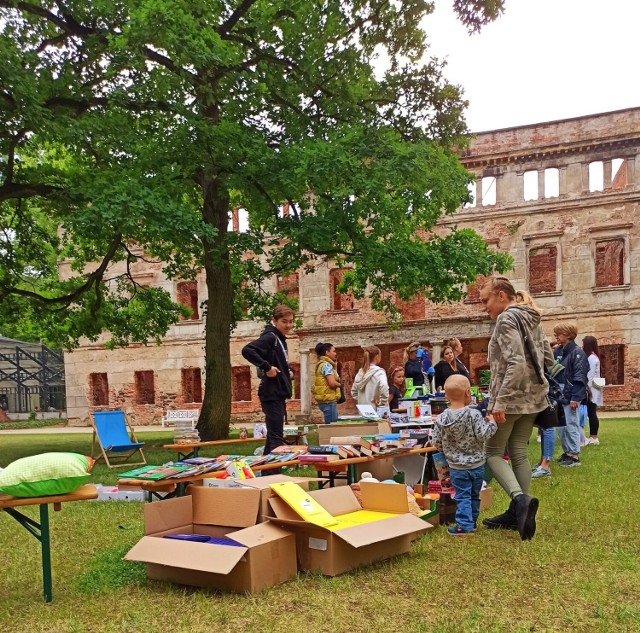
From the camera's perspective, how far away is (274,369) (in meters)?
7.21

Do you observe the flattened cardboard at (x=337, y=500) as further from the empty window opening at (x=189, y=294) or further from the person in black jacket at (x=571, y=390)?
the empty window opening at (x=189, y=294)

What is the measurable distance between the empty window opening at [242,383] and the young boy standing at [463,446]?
20.6m

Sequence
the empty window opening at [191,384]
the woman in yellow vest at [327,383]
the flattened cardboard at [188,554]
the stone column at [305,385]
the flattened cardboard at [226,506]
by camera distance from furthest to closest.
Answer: the empty window opening at [191,384], the stone column at [305,385], the woman in yellow vest at [327,383], the flattened cardboard at [226,506], the flattened cardboard at [188,554]

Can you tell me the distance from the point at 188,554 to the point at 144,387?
950 inches

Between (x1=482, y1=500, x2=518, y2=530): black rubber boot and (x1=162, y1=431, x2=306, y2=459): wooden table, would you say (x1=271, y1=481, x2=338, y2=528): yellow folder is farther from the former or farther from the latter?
(x1=162, y1=431, x2=306, y2=459): wooden table

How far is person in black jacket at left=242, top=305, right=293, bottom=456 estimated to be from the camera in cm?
727

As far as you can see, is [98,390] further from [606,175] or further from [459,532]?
[459,532]

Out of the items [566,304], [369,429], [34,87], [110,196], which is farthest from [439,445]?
[566,304]

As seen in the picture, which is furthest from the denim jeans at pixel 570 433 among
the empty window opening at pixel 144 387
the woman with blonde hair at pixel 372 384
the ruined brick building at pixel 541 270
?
the empty window opening at pixel 144 387

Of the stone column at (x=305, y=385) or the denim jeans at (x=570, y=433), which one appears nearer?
the denim jeans at (x=570, y=433)

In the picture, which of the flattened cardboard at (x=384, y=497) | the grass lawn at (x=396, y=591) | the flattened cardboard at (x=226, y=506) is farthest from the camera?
the flattened cardboard at (x=384, y=497)

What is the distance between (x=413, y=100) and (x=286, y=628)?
1293 centimetres

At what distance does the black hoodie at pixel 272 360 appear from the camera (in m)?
7.26

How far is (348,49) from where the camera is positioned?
→ 12672 mm
